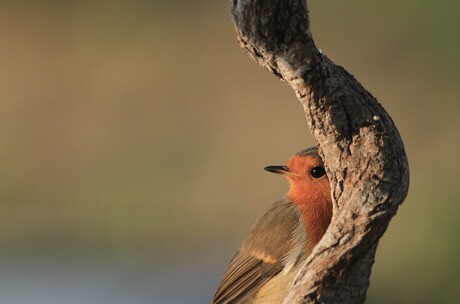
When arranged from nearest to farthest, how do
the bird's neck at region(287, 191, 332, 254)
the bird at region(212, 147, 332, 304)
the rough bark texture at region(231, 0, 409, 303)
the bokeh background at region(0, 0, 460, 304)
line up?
the rough bark texture at region(231, 0, 409, 303) → the bird's neck at region(287, 191, 332, 254) → the bird at region(212, 147, 332, 304) → the bokeh background at region(0, 0, 460, 304)

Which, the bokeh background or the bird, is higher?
the bokeh background

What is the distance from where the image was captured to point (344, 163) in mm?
1422

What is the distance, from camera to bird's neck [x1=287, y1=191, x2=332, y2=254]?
2809mm

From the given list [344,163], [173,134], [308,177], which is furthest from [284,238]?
[173,134]

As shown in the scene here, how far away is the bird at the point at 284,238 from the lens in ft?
9.63

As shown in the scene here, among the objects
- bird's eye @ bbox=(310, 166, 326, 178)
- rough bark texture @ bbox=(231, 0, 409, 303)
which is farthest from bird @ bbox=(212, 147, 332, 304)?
rough bark texture @ bbox=(231, 0, 409, 303)

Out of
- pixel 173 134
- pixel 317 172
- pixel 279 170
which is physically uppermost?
pixel 173 134

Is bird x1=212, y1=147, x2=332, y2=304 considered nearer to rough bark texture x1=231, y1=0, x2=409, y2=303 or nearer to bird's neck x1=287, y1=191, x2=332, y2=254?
bird's neck x1=287, y1=191, x2=332, y2=254

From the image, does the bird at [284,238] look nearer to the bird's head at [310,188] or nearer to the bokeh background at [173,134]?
the bird's head at [310,188]

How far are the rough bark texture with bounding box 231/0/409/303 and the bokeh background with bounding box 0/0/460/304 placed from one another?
3412 millimetres

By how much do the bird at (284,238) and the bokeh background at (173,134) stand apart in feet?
5.58

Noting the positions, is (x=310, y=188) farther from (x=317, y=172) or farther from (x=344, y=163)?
(x=344, y=163)

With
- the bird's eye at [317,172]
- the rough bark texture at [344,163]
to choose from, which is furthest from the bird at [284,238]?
the rough bark texture at [344,163]

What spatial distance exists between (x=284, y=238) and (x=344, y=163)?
5.69ft
